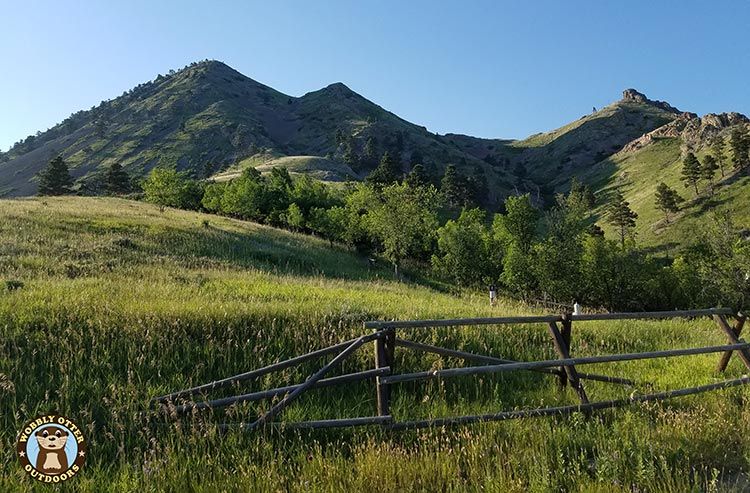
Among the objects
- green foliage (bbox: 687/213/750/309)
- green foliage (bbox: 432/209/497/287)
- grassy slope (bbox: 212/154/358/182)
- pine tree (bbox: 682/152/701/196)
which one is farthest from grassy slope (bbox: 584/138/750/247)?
grassy slope (bbox: 212/154/358/182)

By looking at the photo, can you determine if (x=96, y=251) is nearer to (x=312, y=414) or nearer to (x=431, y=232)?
(x=312, y=414)

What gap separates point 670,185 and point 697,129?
68602 millimetres

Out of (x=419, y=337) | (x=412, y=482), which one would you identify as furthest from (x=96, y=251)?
(x=412, y=482)

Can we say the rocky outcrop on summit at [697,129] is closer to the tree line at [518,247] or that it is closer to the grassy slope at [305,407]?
the tree line at [518,247]

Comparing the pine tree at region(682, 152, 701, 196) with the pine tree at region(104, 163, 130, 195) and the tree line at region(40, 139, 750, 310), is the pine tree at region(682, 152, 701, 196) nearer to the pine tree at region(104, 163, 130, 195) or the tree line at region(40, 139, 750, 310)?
the tree line at region(40, 139, 750, 310)

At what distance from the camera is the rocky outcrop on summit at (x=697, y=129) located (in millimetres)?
153950

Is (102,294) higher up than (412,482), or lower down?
higher up

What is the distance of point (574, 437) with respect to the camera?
5.15m

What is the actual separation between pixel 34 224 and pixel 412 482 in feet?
93.5

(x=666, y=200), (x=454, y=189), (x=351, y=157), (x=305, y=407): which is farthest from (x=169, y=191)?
(x=666, y=200)

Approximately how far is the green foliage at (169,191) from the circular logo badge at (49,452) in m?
53.5

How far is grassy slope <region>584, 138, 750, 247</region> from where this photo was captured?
9406 cm

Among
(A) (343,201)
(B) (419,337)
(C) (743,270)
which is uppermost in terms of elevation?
(A) (343,201)

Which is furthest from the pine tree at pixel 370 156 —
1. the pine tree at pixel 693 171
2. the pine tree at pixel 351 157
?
the pine tree at pixel 693 171
